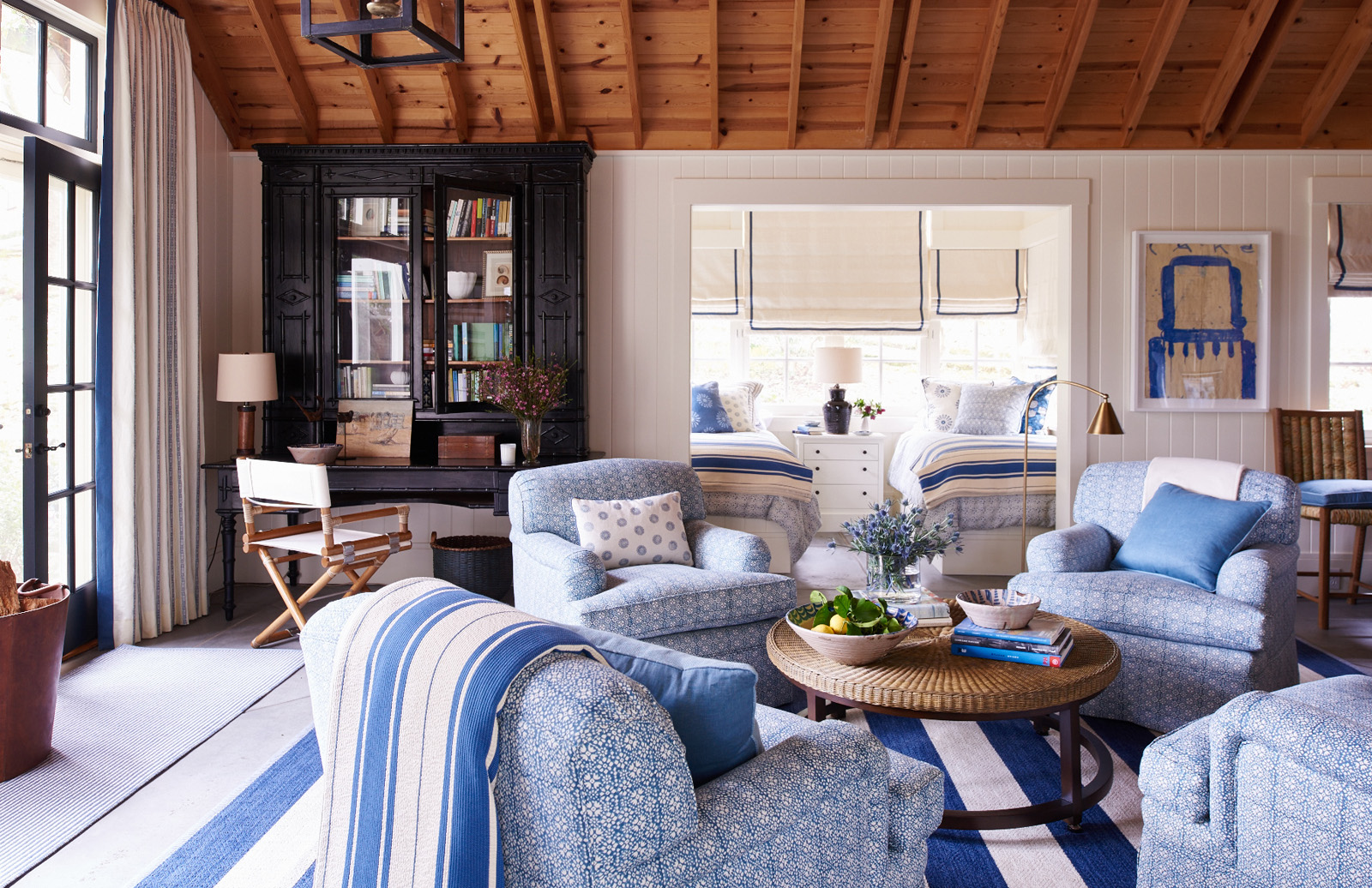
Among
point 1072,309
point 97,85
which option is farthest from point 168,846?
point 1072,309

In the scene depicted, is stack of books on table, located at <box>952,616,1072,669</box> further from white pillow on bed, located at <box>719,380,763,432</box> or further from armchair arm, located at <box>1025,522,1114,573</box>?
white pillow on bed, located at <box>719,380,763,432</box>

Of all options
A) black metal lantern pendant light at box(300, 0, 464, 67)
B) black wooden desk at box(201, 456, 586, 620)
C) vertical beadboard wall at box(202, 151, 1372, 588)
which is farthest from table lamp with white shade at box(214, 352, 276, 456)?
black metal lantern pendant light at box(300, 0, 464, 67)

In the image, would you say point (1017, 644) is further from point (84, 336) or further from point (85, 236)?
point (85, 236)

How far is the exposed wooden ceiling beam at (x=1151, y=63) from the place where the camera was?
172 inches

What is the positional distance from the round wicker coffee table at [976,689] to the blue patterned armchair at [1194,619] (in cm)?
56

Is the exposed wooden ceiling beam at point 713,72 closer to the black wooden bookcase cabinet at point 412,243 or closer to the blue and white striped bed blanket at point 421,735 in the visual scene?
the black wooden bookcase cabinet at point 412,243

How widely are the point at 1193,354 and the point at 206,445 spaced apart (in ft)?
17.2

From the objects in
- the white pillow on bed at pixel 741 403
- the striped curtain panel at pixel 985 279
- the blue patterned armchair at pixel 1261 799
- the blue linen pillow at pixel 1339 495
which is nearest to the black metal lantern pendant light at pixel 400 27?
the blue patterned armchair at pixel 1261 799

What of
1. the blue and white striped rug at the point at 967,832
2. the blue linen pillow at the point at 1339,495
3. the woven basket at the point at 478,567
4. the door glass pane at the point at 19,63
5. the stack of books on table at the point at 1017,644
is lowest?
the blue and white striped rug at the point at 967,832

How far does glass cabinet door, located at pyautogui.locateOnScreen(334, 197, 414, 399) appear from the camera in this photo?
191 inches

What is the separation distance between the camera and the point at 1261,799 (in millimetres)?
1657

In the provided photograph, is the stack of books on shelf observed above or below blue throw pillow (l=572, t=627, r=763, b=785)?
above

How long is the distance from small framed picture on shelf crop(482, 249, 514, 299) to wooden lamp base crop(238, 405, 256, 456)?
1312mm

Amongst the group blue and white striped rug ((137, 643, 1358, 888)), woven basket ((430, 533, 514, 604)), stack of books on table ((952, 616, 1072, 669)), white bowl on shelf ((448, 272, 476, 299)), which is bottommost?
blue and white striped rug ((137, 643, 1358, 888))
